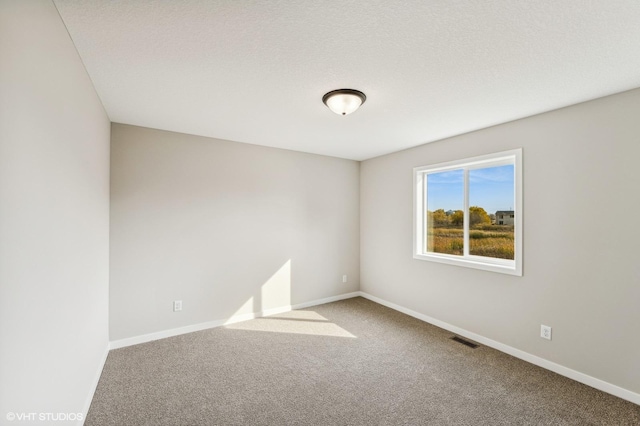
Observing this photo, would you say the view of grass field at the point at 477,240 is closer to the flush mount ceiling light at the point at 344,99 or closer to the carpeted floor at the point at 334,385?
the carpeted floor at the point at 334,385

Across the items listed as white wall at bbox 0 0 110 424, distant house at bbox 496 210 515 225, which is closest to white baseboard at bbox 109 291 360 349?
white wall at bbox 0 0 110 424

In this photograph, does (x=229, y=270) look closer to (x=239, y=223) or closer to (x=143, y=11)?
(x=239, y=223)

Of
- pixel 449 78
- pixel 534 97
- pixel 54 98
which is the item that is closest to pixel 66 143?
pixel 54 98

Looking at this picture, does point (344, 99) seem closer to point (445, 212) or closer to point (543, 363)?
point (445, 212)

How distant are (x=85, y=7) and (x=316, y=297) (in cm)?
417

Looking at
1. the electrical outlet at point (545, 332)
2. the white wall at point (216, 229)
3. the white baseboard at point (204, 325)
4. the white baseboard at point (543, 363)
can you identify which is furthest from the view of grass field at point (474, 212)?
the white baseboard at point (204, 325)

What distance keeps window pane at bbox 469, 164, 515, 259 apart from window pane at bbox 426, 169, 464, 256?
0.18 metres

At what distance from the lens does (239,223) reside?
396 cm

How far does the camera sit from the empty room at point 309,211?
4.77 feet

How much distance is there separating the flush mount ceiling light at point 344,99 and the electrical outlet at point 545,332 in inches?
107

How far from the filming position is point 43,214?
53.0 inches

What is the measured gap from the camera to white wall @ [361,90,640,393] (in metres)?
2.34

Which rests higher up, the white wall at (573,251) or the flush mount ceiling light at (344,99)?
the flush mount ceiling light at (344,99)

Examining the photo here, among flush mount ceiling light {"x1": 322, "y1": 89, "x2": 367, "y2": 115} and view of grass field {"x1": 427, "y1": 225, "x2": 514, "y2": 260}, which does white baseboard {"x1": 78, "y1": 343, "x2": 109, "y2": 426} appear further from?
view of grass field {"x1": 427, "y1": 225, "x2": 514, "y2": 260}
